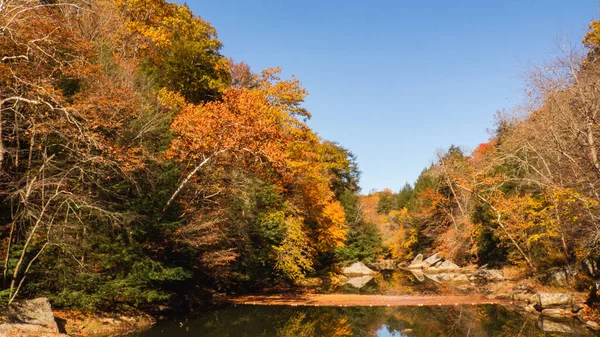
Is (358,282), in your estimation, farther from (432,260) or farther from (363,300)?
(432,260)

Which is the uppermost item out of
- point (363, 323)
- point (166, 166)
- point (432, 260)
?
point (166, 166)

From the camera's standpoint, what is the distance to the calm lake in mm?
14695

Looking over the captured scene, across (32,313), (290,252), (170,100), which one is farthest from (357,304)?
(170,100)

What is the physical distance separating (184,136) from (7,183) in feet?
25.4

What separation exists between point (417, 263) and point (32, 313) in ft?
156

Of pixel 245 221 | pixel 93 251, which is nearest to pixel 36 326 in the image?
pixel 93 251

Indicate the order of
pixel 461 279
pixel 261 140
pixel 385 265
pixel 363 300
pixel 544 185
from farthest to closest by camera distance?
pixel 385 265, pixel 461 279, pixel 363 300, pixel 261 140, pixel 544 185

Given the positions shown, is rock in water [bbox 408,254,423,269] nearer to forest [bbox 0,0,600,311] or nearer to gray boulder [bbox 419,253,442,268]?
gray boulder [bbox 419,253,442,268]

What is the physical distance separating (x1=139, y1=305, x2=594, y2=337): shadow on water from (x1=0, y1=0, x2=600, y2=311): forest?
2015 millimetres

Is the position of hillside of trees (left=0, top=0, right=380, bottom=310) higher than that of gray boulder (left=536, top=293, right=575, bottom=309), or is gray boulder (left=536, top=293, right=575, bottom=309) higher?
hillside of trees (left=0, top=0, right=380, bottom=310)

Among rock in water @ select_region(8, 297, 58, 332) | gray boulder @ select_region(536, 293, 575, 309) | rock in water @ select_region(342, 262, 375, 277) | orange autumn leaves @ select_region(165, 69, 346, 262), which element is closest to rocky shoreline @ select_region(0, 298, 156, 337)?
rock in water @ select_region(8, 297, 58, 332)

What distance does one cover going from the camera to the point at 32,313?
38.8ft

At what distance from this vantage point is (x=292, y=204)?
29562mm

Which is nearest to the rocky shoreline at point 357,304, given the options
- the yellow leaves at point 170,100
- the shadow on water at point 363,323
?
the shadow on water at point 363,323
